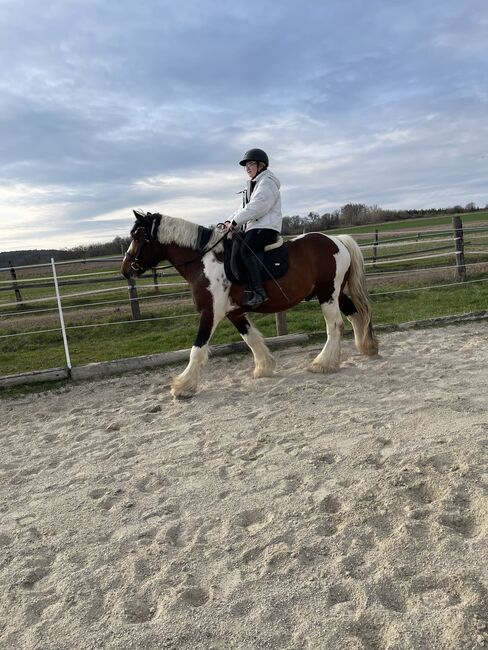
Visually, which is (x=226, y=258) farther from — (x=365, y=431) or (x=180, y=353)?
(x=365, y=431)

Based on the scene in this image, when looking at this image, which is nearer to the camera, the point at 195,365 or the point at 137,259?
the point at 195,365

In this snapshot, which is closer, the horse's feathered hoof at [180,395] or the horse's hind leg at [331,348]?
the horse's feathered hoof at [180,395]

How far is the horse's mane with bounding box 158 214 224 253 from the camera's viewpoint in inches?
217

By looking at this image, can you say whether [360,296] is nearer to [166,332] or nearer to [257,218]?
[257,218]

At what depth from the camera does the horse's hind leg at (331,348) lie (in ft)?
18.8

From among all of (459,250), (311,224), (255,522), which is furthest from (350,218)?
(255,522)

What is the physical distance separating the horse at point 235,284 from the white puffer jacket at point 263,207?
43 cm

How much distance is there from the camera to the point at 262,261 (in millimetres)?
5379

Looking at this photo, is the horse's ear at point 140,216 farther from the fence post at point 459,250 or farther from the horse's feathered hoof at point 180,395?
the fence post at point 459,250

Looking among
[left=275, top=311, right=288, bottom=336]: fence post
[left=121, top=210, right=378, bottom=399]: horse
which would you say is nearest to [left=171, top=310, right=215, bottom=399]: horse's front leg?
[left=121, top=210, right=378, bottom=399]: horse

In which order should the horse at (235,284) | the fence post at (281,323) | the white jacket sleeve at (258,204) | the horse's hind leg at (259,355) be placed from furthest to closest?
the fence post at (281,323) < the horse's hind leg at (259,355) < the horse at (235,284) < the white jacket sleeve at (258,204)

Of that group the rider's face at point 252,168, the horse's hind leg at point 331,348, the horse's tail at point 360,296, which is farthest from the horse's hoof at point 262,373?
the rider's face at point 252,168

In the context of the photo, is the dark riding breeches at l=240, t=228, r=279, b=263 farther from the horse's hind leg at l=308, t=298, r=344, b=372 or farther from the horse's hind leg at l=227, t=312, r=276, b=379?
the horse's hind leg at l=308, t=298, r=344, b=372

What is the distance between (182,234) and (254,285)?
41.0 inches
